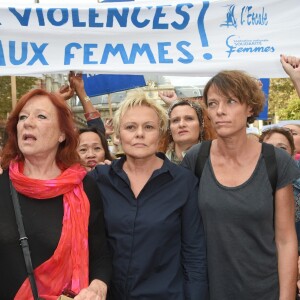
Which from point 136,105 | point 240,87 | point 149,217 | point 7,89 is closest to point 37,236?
point 149,217

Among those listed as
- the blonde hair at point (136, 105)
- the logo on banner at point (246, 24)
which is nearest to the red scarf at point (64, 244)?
the blonde hair at point (136, 105)

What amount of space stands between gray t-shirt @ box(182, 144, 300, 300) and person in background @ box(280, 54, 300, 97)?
0.60 meters

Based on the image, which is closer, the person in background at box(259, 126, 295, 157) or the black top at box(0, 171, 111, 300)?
the black top at box(0, 171, 111, 300)

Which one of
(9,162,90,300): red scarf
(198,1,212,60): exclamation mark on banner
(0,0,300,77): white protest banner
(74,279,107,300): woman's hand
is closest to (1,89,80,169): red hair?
(9,162,90,300): red scarf

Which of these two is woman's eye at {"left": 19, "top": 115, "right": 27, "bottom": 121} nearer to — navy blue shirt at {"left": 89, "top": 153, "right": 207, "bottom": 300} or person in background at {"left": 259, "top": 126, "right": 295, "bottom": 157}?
navy blue shirt at {"left": 89, "top": 153, "right": 207, "bottom": 300}

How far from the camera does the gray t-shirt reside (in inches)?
104

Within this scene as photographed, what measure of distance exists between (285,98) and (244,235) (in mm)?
22960

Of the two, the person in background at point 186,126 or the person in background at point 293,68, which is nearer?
the person in background at point 293,68

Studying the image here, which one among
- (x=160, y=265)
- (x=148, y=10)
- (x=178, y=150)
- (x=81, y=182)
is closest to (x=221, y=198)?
(x=160, y=265)

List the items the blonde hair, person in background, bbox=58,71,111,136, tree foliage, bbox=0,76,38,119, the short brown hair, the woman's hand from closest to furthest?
the woman's hand, the short brown hair, the blonde hair, person in background, bbox=58,71,111,136, tree foliage, bbox=0,76,38,119

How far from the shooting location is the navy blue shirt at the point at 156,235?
103 inches

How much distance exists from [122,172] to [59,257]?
62cm

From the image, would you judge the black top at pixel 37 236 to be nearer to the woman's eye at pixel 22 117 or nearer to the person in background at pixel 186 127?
the woman's eye at pixel 22 117

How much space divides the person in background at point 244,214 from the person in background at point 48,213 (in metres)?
0.64
